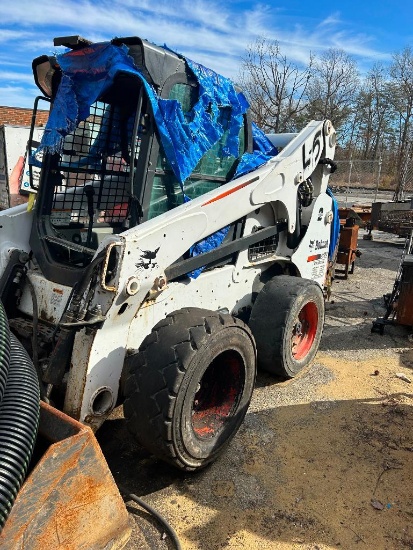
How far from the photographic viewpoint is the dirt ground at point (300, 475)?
2727 millimetres

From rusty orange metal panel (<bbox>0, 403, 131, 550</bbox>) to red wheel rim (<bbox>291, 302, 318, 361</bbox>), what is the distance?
2.84 m

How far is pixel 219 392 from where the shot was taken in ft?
11.6

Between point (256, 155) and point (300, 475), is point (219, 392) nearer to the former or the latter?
point (300, 475)

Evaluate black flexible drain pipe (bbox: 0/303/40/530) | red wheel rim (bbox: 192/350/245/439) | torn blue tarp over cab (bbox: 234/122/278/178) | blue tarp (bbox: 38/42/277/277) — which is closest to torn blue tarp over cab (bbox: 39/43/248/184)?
blue tarp (bbox: 38/42/277/277)

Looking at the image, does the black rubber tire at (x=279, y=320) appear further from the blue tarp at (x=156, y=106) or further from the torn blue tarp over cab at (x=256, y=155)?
the torn blue tarp over cab at (x=256, y=155)

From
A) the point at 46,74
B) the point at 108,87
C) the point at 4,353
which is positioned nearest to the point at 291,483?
the point at 4,353

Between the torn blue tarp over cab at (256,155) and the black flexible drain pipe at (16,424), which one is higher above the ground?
the torn blue tarp over cab at (256,155)

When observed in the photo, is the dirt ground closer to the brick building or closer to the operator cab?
the operator cab

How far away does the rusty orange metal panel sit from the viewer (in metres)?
1.99

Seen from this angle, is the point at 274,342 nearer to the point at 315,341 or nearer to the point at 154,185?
the point at 315,341

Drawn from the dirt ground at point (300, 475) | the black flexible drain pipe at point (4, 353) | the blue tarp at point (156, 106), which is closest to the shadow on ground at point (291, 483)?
the dirt ground at point (300, 475)

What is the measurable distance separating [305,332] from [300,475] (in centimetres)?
202

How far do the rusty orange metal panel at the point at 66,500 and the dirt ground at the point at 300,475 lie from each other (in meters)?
0.36

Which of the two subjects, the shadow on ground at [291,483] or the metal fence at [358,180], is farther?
the metal fence at [358,180]
